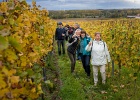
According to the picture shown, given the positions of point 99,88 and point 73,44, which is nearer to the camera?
point 99,88

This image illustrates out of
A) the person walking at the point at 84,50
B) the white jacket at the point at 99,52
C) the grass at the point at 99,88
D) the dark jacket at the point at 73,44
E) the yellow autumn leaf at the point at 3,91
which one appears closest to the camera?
the yellow autumn leaf at the point at 3,91

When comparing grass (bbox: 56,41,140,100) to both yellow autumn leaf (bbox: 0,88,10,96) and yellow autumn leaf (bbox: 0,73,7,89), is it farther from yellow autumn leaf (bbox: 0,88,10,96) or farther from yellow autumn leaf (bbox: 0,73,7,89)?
yellow autumn leaf (bbox: 0,73,7,89)

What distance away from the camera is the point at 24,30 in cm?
437

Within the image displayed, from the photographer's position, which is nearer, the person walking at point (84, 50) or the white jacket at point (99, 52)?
the white jacket at point (99, 52)

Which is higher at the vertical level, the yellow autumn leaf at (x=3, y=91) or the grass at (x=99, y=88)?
the yellow autumn leaf at (x=3, y=91)

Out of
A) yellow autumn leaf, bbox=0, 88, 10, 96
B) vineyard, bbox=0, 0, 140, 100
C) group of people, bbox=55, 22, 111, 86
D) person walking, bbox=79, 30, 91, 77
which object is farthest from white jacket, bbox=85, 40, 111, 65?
yellow autumn leaf, bbox=0, 88, 10, 96

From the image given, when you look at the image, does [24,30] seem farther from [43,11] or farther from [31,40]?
[43,11]

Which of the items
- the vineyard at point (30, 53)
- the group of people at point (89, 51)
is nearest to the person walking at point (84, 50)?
the group of people at point (89, 51)

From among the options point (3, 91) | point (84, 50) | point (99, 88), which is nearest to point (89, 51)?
point (84, 50)

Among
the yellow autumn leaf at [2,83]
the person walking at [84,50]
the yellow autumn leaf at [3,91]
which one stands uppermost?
the yellow autumn leaf at [2,83]

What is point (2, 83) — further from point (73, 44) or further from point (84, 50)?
point (73, 44)

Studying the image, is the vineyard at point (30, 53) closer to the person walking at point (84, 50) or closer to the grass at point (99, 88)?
the grass at point (99, 88)

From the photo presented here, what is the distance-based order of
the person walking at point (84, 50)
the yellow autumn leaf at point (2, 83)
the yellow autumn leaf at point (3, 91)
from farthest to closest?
1. the person walking at point (84, 50)
2. the yellow autumn leaf at point (3, 91)
3. the yellow autumn leaf at point (2, 83)

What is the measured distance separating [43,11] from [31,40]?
6.80m
